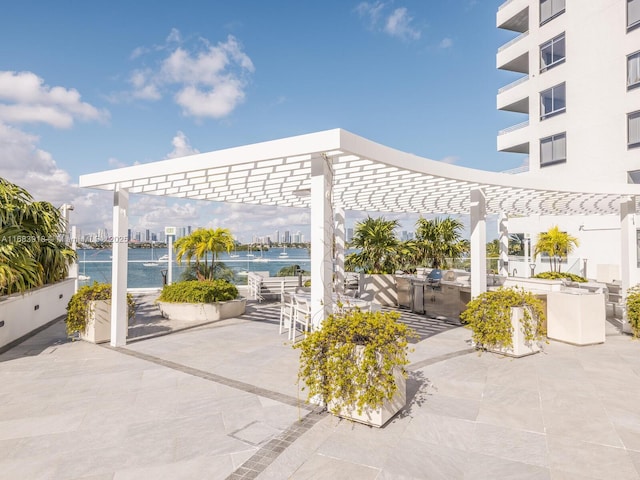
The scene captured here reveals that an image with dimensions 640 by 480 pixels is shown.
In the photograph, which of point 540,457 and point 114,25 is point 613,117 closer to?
point 540,457

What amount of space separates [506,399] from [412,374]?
3.51 ft

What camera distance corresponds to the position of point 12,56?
8719 millimetres

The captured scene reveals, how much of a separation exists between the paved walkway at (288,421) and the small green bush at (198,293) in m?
2.59

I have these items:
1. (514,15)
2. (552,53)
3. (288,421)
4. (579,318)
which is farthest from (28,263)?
(514,15)

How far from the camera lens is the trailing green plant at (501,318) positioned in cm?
520

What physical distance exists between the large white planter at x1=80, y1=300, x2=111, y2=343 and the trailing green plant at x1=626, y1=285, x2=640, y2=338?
28.1ft

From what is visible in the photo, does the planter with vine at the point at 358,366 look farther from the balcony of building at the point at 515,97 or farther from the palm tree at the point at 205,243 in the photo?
the balcony of building at the point at 515,97

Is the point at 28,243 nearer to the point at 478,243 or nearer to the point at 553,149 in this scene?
the point at 478,243

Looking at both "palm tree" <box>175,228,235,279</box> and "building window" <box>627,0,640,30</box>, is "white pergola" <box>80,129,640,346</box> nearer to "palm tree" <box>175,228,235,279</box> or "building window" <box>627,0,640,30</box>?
"palm tree" <box>175,228,235,279</box>

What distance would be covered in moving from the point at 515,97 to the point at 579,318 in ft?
54.2

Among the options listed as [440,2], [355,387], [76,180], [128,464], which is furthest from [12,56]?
[440,2]

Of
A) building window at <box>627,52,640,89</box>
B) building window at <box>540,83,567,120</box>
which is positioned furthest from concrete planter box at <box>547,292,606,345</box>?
building window at <box>540,83,567,120</box>

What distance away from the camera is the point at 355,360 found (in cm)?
316

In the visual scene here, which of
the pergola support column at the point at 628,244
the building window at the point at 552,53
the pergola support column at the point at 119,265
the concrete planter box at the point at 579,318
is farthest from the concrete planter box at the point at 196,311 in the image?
the building window at the point at 552,53
